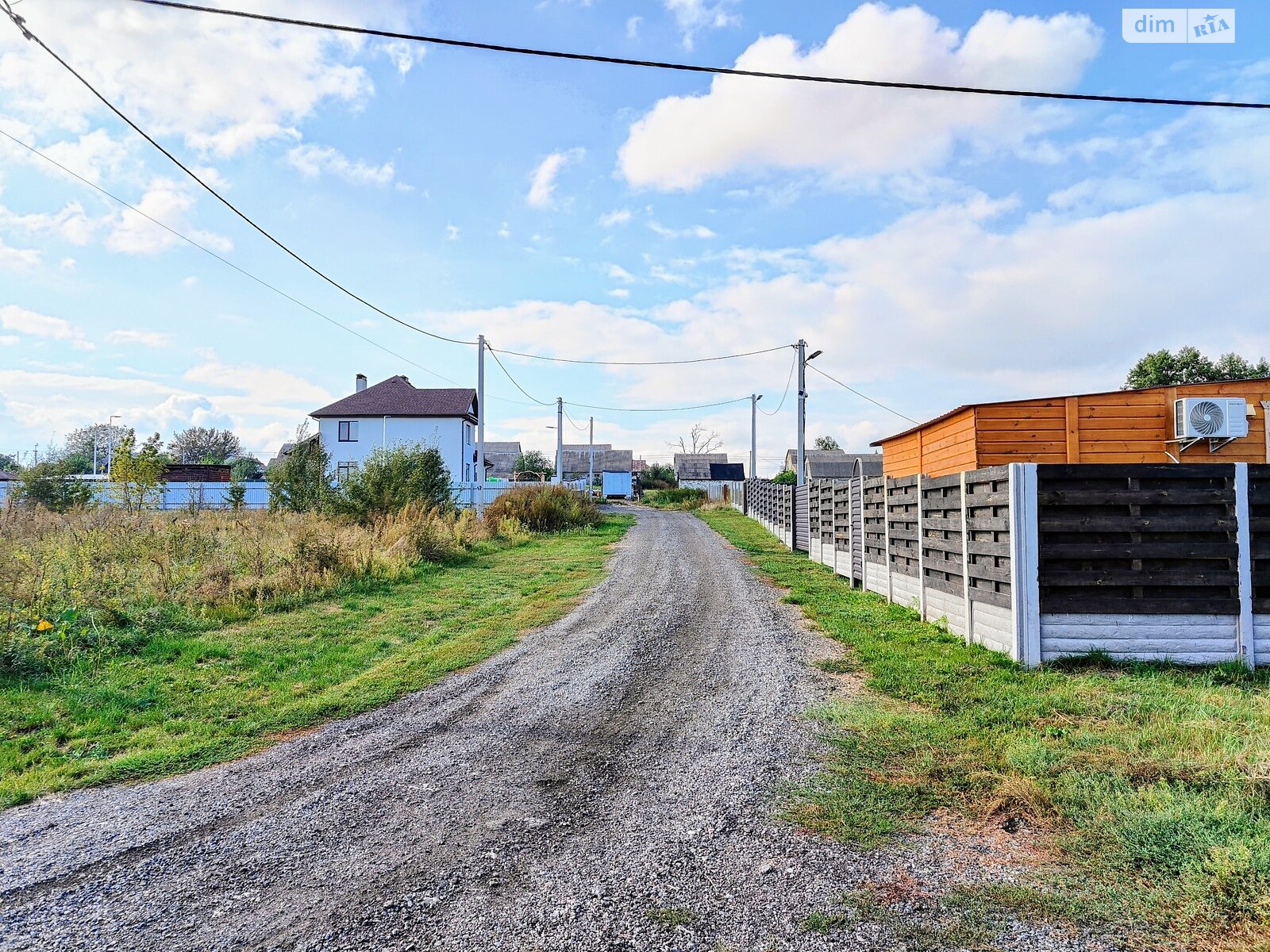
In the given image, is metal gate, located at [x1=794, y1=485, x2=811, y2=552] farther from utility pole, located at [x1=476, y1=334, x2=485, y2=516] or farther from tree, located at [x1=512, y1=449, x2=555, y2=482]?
tree, located at [x1=512, y1=449, x2=555, y2=482]

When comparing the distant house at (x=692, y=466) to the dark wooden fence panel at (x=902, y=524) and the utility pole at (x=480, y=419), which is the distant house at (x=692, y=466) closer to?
the utility pole at (x=480, y=419)

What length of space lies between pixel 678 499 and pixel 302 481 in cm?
2942

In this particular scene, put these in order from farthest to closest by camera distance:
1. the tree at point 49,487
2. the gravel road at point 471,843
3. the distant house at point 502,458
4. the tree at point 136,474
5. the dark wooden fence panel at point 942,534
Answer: the distant house at point 502,458 → the tree at point 49,487 → the tree at point 136,474 → the dark wooden fence panel at point 942,534 → the gravel road at point 471,843

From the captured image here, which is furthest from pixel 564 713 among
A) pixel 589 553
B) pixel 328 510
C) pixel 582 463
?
pixel 582 463

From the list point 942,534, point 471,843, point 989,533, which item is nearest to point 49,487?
point 471,843

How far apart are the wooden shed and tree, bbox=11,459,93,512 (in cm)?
2139

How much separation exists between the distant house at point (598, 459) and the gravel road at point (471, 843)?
2711 inches

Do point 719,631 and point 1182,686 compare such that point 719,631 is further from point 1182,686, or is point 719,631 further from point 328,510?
point 328,510

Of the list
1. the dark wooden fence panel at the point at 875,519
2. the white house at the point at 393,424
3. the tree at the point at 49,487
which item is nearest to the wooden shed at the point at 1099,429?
the dark wooden fence panel at the point at 875,519

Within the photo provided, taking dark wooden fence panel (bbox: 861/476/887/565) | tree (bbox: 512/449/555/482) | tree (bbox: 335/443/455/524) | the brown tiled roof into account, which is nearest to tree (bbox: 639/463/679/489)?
tree (bbox: 512/449/555/482)

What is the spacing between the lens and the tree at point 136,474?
14.0 meters

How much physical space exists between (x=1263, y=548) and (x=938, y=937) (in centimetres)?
543

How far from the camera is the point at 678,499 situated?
4428 cm

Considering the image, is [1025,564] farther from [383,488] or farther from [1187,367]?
[1187,367]
